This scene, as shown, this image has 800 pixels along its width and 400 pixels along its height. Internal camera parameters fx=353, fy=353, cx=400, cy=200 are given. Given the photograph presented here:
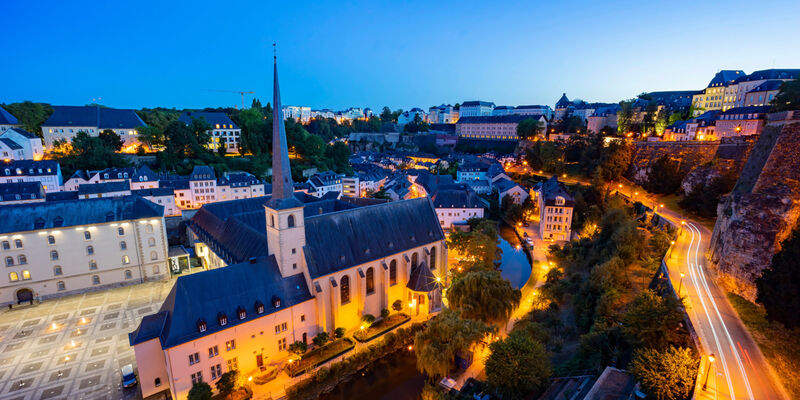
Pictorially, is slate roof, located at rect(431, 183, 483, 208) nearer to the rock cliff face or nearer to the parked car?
the rock cliff face

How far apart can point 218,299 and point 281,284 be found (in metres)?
4.70

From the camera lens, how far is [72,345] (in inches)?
1129

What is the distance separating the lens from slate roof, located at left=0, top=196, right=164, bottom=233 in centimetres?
3441

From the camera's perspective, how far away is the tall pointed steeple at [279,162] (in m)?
24.6

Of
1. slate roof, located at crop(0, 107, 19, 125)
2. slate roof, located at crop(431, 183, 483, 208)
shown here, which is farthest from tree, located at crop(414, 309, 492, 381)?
slate roof, located at crop(0, 107, 19, 125)

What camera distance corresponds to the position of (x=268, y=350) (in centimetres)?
2748

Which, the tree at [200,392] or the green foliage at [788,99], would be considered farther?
the green foliage at [788,99]

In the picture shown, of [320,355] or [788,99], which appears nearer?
[320,355]

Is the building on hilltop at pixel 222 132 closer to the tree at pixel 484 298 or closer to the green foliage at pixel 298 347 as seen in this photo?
the green foliage at pixel 298 347

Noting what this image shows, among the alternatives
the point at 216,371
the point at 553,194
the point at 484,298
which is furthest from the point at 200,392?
the point at 553,194

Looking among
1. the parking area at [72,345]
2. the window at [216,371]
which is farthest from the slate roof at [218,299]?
the parking area at [72,345]

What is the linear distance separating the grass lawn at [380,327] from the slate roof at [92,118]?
292 ft

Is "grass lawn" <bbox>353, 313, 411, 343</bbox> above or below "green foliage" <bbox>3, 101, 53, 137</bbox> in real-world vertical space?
below

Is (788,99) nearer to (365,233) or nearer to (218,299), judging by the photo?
(365,233)
